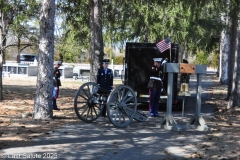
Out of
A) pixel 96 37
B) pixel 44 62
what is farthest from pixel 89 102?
pixel 96 37

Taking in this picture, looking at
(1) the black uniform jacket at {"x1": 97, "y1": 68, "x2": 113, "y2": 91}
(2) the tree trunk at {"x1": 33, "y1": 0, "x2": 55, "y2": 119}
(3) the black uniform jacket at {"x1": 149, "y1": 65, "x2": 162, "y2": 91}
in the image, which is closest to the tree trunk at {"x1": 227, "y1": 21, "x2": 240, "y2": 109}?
(3) the black uniform jacket at {"x1": 149, "y1": 65, "x2": 162, "y2": 91}

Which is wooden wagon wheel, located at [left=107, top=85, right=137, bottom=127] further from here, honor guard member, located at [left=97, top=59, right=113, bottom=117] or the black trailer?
the black trailer

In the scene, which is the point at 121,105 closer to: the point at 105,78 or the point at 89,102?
the point at 89,102

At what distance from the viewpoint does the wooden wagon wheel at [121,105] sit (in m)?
10.9

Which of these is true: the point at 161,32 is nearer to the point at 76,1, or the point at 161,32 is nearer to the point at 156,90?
the point at 76,1

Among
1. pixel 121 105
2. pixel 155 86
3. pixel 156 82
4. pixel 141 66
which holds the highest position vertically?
pixel 141 66

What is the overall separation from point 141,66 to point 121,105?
16.8 feet

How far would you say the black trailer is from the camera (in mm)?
15719

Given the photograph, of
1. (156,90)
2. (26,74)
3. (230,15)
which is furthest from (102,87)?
(26,74)

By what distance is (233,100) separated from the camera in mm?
16031

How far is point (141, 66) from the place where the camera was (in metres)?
16.0

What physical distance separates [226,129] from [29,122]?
5188mm

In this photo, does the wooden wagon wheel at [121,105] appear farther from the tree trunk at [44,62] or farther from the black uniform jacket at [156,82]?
the black uniform jacket at [156,82]

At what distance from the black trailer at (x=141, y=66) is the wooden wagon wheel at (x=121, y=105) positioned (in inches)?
173
